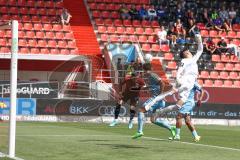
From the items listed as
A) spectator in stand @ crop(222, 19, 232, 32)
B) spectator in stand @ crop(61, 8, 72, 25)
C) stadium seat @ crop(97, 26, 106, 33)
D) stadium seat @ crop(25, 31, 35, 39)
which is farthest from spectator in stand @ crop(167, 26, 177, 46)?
stadium seat @ crop(25, 31, 35, 39)

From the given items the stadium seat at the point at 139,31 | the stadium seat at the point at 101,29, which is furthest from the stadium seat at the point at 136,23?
the stadium seat at the point at 101,29

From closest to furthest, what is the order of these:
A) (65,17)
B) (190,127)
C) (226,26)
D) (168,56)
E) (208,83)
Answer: (190,127), (208,83), (168,56), (65,17), (226,26)

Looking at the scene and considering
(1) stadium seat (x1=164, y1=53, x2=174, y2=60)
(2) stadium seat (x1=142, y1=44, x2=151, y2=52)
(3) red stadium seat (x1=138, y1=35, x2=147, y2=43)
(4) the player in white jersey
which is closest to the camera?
(4) the player in white jersey

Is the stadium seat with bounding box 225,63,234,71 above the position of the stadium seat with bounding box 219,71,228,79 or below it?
above

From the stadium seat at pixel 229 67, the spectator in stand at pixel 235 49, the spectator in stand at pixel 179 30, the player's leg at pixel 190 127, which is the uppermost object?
the spectator in stand at pixel 179 30

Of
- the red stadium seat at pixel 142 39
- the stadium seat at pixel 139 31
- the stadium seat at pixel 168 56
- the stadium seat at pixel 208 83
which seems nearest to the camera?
the stadium seat at pixel 208 83

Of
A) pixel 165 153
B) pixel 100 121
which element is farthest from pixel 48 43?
pixel 165 153

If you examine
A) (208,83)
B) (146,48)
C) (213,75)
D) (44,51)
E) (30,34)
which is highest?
(30,34)

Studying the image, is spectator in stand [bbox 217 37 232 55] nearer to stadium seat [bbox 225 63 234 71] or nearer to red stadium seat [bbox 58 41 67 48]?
stadium seat [bbox 225 63 234 71]

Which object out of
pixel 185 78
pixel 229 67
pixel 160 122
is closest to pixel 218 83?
pixel 229 67

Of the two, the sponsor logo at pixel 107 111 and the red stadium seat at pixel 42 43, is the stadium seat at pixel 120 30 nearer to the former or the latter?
the red stadium seat at pixel 42 43

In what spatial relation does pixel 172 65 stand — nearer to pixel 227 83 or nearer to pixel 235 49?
pixel 227 83

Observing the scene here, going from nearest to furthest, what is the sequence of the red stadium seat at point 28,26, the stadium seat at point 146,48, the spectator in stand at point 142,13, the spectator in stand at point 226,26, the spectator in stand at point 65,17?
the red stadium seat at point 28,26, the stadium seat at point 146,48, the spectator in stand at point 65,17, the spectator in stand at point 142,13, the spectator in stand at point 226,26

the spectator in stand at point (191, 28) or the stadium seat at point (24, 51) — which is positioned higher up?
the spectator in stand at point (191, 28)
